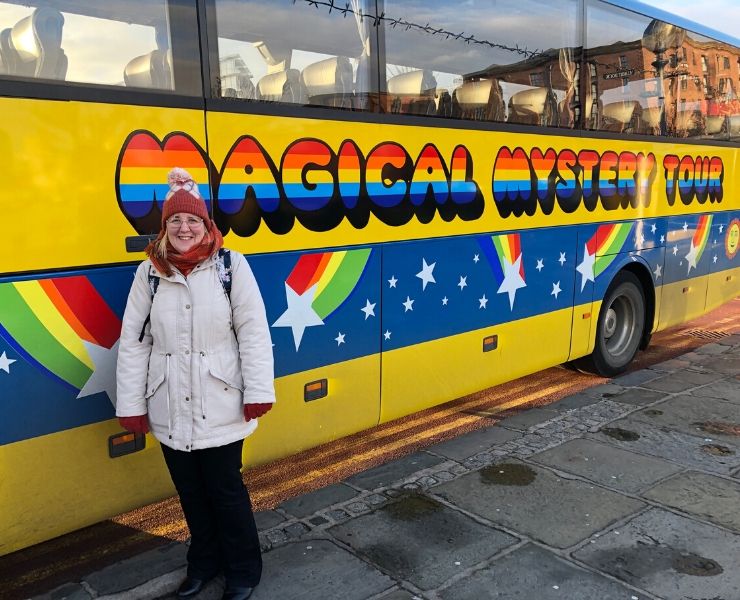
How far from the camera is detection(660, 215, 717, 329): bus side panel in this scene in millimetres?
6844

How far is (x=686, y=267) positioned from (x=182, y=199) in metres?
6.12

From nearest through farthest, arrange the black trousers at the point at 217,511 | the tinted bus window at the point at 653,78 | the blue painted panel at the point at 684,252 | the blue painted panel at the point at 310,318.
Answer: the black trousers at the point at 217,511 < the blue painted panel at the point at 310,318 < the tinted bus window at the point at 653,78 < the blue painted panel at the point at 684,252

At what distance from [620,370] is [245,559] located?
15.5 feet

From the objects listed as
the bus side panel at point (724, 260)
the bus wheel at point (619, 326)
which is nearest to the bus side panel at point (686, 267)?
the bus side panel at point (724, 260)

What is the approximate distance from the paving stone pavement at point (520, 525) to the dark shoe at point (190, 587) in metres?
0.07

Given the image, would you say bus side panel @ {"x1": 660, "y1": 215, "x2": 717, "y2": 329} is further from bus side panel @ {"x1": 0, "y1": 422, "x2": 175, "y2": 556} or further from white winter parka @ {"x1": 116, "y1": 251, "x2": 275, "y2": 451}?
bus side panel @ {"x1": 0, "y1": 422, "x2": 175, "y2": 556}

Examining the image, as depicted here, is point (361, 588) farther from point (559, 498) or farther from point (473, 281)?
point (473, 281)

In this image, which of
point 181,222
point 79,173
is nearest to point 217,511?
point 181,222

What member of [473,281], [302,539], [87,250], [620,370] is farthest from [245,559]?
[620,370]

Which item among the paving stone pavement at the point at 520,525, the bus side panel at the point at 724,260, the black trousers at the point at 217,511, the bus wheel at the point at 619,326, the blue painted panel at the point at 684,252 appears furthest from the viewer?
the bus side panel at the point at 724,260

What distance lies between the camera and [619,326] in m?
6.70

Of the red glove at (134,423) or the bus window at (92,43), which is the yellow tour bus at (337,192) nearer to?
the bus window at (92,43)

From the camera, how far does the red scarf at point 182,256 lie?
271cm

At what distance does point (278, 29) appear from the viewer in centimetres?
355
